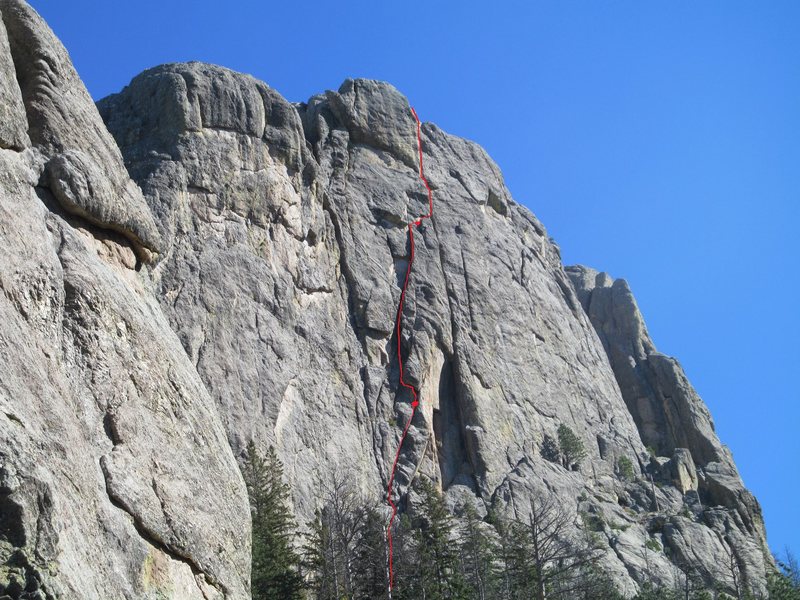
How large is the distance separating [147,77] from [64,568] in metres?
53.6

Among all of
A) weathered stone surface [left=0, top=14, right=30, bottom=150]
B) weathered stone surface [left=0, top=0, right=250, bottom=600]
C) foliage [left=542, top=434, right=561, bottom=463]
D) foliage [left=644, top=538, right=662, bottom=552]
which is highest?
foliage [left=542, top=434, right=561, bottom=463]

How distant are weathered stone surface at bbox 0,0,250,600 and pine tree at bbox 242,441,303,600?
15.9 meters

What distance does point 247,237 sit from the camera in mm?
57688

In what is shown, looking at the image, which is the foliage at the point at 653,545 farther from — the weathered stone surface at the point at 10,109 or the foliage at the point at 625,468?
the weathered stone surface at the point at 10,109

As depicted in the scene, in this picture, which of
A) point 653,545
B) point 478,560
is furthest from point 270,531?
point 653,545

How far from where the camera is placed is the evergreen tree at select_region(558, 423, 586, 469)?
68812mm

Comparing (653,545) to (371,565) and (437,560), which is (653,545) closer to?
(437,560)

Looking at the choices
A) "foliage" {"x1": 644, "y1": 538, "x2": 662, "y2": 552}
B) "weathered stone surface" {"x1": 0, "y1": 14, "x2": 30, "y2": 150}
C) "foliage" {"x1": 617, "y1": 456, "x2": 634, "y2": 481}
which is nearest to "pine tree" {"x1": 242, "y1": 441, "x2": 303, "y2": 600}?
"weathered stone surface" {"x1": 0, "y1": 14, "x2": 30, "y2": 150}

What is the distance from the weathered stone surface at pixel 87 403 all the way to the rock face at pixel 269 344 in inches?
2.3

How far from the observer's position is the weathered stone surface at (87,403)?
46.2ft

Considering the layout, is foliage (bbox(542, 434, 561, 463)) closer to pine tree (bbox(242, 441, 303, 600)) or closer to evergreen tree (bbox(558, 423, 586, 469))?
evergreen tree (bbox(558, 423, 586, 469))

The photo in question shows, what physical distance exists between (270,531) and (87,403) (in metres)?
24.2

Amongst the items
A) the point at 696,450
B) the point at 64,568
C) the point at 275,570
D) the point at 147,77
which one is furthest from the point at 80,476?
the point at 696,450

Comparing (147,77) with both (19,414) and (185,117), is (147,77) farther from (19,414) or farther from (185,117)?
(19,414)
